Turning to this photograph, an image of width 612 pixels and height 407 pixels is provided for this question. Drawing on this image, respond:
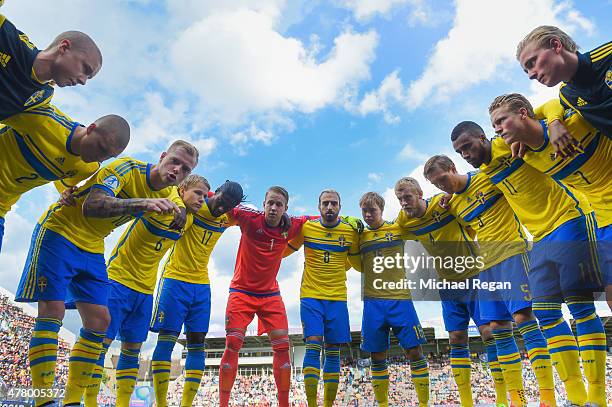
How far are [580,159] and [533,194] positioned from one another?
79 cm

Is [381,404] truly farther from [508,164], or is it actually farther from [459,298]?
[508,164]

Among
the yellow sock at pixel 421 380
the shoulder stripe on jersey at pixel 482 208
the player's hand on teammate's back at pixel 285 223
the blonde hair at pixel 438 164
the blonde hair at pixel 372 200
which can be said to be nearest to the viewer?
the shoulder stripe on jersey at pixel 482 208

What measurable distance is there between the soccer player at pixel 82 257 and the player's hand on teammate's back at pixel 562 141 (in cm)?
340

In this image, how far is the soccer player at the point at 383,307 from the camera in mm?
6184

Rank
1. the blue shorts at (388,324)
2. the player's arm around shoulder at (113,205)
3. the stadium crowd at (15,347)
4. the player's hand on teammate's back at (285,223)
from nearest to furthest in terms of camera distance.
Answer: the player's arm around shoulder at (113,205), the blue shorts at (388,324), the player's hand on teammate's back at (285,223), the stadium crowd at (15,347)

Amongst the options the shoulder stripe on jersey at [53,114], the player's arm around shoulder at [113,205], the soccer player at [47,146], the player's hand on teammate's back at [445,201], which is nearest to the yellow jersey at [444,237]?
the player's hand on teammate's back at [445,201]

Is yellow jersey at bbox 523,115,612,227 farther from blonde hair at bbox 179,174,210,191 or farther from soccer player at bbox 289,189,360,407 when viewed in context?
blonde hair at bbox 179,174,210,191

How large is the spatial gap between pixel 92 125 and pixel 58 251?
1.27 metres

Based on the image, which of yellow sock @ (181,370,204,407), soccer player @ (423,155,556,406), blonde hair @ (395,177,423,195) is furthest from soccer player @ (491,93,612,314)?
yellow sock @ (181,370,204,407)

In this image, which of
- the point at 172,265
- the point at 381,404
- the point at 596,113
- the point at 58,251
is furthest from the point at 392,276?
the point at 58,251

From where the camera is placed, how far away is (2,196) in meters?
3.74

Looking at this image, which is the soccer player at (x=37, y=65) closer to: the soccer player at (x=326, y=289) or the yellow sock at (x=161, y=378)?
the yellow sock at (x=161, y=378)

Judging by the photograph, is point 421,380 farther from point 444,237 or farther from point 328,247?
point 328,247

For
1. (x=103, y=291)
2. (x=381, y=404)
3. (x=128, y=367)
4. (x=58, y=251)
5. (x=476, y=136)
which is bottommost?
(x=381, y=404)
